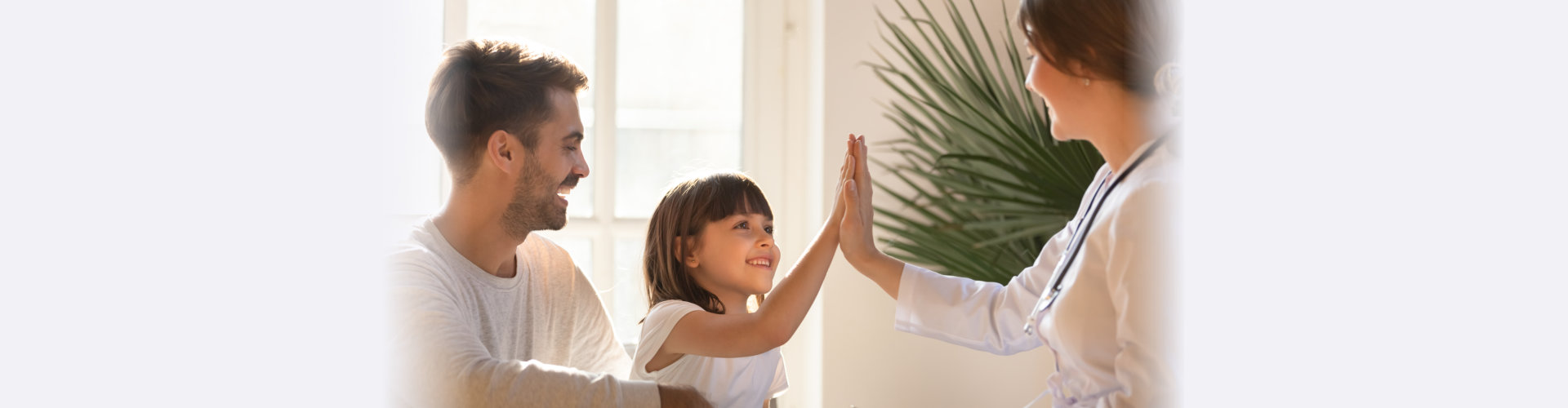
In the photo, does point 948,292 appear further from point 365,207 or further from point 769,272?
point 365,207

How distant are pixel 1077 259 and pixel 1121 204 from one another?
0.09m

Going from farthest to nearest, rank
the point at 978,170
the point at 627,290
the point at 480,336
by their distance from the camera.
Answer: the point at 627,290 → the point at 978,170 → the point at 480,336

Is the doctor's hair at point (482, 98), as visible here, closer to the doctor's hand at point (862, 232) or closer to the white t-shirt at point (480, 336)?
the white t-shirt at point (480, 336)

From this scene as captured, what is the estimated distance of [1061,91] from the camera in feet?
3.47

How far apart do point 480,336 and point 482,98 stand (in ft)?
1.14

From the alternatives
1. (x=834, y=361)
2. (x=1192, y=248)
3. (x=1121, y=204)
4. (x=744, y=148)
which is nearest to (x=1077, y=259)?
(x=1121, y=204)

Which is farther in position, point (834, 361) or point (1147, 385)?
point (834, 361)

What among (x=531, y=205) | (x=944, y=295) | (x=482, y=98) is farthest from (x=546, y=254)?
→ (x=944, y=295)

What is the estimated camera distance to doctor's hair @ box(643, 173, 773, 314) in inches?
65.9

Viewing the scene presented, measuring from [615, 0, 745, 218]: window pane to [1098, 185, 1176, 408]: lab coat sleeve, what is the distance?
1800 millimetres

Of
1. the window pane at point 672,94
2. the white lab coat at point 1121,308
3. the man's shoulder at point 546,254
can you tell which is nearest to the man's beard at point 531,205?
the man's shoulder at point 546,254

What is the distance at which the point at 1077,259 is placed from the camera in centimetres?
103

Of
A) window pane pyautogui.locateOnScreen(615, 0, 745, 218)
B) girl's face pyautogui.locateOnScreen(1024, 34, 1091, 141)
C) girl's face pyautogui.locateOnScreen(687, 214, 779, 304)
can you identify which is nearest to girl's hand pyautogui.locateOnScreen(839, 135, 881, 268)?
girl's face pyautogui.locateOnScreen(687, 214, 779, 304)

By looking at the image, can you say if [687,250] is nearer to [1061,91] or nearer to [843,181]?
[843,181]
